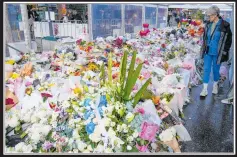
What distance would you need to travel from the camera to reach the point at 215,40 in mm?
3902

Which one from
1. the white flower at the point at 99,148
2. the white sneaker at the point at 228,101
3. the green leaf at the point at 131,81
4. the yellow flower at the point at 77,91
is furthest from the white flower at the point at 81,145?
the white sneaker at the point at 228,101

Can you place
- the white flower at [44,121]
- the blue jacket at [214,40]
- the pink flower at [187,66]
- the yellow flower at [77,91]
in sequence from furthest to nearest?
the pink flower at [187,66] < the blue jacket at [214,40] < the yellow flower at [77,91] < the white flower at [44,121]

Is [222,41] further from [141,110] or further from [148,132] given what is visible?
[148,132]

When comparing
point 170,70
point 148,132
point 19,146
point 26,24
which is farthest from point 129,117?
point 26,24

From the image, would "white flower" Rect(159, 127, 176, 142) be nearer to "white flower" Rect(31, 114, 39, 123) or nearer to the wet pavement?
the wet pavement

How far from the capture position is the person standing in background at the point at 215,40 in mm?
3818

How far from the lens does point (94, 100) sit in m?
2.36

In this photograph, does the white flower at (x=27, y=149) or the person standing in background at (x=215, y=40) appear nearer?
the white flower at (x=27, y=149)

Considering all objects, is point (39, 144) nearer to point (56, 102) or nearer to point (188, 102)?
point (56, 102)

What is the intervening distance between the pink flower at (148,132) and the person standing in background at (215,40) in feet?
7.27

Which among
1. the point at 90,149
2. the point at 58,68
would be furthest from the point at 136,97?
the point at 58,68

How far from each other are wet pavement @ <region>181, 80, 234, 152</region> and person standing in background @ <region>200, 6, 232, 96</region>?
32cm

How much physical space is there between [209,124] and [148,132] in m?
Answer: 1.33

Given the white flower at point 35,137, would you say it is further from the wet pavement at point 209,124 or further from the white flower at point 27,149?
the wet pavement at point 209,124
